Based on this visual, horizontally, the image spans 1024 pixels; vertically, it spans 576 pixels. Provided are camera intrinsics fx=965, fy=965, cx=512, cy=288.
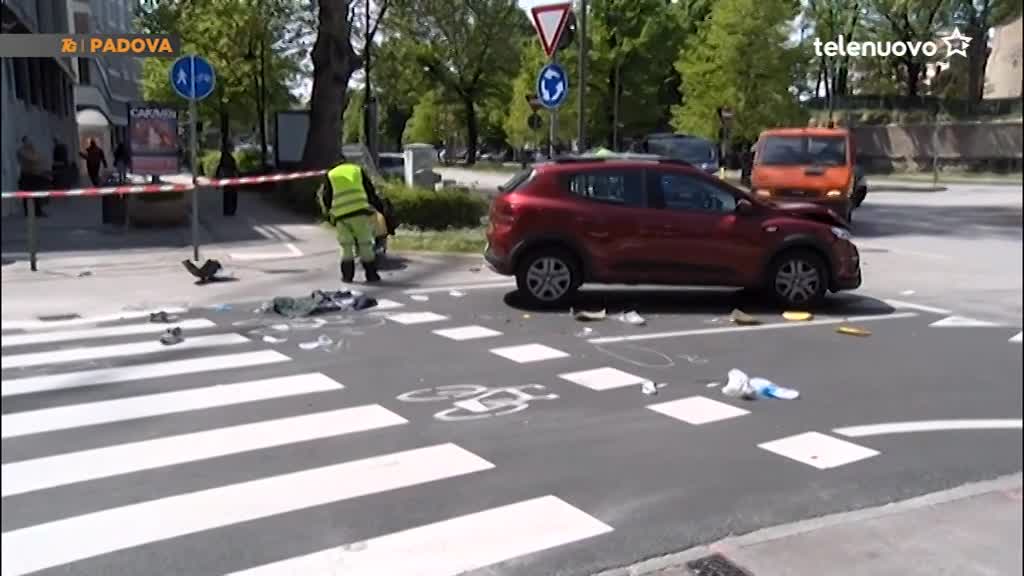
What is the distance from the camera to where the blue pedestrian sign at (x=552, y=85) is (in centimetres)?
1323

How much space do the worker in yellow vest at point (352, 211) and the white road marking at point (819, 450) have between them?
6.84 meters

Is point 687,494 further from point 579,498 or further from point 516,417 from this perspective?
point 516,417

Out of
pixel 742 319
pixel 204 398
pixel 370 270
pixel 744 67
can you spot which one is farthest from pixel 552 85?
pixel 744 67

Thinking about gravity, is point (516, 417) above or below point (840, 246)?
below

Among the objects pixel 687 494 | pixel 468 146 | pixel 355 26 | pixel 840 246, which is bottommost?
pixel 687 494

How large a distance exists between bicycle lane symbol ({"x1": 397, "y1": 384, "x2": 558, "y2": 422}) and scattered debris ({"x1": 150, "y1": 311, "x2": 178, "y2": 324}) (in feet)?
10.5

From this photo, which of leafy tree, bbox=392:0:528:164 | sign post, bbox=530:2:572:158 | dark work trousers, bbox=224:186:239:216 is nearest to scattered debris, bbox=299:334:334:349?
leafy tree, bbox=392:0:528:164

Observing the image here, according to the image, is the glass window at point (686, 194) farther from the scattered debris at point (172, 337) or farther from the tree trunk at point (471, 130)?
the scattered debris at point (172, 337)

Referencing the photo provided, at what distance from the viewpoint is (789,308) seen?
10.0 m

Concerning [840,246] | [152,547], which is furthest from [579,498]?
[840,246]

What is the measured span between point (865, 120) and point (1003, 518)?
151 cm

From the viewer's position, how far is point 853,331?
8797 mm

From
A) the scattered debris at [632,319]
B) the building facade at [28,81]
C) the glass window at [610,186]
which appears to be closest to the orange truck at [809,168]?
the glass window at [610,186]

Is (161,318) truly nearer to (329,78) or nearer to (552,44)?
(329,78)
